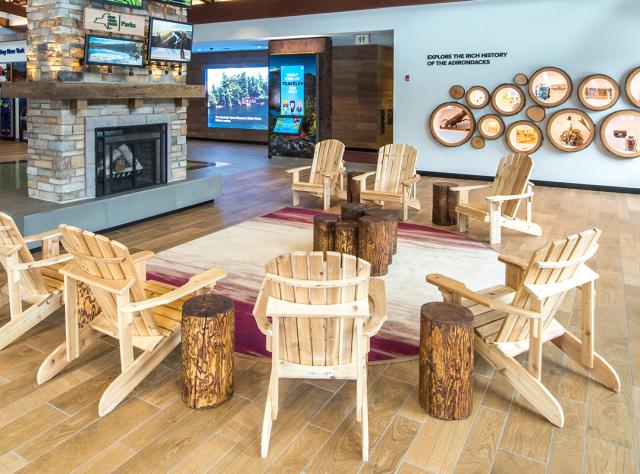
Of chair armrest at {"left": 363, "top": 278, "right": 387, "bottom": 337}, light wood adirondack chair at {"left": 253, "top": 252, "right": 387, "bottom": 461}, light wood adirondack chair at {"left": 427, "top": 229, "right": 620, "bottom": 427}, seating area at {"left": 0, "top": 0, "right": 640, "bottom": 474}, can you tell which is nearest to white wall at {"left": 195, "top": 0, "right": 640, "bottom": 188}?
seating area at {"left": 0, "top": 0, "right": 640, "bottom": 474}

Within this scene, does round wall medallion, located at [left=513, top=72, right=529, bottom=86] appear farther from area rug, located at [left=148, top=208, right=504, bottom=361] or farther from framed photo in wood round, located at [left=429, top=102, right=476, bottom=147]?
area rug, located at [left=148, top=208, right=504, bottom=361]

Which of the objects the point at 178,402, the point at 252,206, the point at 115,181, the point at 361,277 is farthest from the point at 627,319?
the point at 115,181

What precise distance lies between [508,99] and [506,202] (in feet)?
12.4

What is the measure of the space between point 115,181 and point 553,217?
5.41 meters

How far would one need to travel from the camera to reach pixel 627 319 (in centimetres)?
391

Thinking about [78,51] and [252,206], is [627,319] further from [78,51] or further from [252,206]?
[78,51]

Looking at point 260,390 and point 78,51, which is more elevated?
point 78,51

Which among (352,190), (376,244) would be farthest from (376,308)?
(352,190)

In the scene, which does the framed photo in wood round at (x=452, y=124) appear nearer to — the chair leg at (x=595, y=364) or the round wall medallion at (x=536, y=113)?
the round wall medallion at (x=536, y=113)

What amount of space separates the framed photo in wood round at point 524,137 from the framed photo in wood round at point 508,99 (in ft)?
0.79

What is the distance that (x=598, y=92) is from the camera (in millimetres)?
8586

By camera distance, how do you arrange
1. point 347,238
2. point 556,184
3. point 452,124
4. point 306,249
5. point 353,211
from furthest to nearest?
point 452,124, point 556,184, point 306,249, point 353,211, point 347,238

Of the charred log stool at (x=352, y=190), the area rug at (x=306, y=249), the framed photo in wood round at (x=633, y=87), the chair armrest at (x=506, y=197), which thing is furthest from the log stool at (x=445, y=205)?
the framed photo in wood round at (x=633, y=87)

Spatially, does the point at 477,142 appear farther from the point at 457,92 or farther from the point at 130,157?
the point at 130,157
